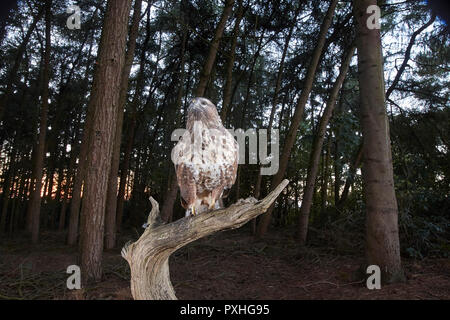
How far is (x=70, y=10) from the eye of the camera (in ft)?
28.5

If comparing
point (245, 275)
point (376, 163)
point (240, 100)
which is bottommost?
point (245, 275)

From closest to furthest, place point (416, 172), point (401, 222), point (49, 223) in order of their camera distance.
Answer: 1. point (401, 222)
2. point (416, 172)
3. point (49, 223)

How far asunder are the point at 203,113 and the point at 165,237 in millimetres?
1077

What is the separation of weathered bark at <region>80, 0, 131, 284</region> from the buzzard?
6.86ft

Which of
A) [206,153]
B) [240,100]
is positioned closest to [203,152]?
[206,153]

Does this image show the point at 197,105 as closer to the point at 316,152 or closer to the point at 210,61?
the point at 210,61

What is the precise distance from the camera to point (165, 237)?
104 inches

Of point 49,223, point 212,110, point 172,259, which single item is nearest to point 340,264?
point 172,259

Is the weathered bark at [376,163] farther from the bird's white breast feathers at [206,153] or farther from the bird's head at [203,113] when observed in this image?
the bird's head at [203,113]

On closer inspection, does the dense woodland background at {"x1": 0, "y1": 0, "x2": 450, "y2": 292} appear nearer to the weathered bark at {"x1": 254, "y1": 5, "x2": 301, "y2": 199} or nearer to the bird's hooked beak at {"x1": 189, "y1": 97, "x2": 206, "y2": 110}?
the weathered bark at {"x1": 254, "y1": 5, "x2": 301, "y2": 199}

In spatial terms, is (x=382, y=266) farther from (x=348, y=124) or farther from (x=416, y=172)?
(x=348, y=124)

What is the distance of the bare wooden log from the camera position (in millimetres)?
2533

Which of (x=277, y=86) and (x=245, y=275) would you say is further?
(x=277, y=86)
